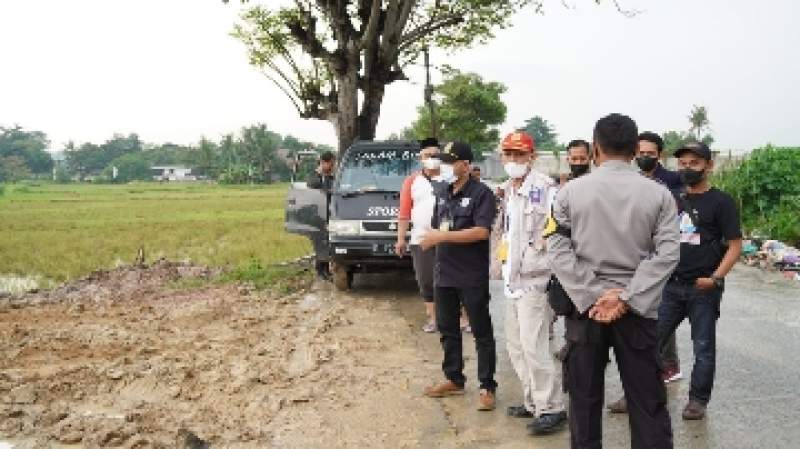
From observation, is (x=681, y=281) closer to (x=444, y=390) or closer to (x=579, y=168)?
(x=579, y=168)

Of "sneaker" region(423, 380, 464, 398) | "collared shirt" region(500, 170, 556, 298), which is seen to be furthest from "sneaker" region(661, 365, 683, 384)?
"collared shirt" region(500, 170, 556, 298)

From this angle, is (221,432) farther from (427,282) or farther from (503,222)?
(427,282)

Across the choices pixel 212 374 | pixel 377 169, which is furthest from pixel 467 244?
pixel 377 169

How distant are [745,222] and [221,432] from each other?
38.4ft

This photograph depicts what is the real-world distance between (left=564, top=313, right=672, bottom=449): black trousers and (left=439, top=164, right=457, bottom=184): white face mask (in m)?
1.80

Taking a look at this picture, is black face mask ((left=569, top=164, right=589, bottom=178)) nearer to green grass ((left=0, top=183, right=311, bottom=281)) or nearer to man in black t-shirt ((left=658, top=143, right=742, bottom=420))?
man in black t-shirt ((left=658, top=143, right=742, bottom=420))

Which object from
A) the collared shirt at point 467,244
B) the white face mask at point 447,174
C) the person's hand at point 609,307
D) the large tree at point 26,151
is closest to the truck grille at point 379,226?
the white face mask at point 447,174

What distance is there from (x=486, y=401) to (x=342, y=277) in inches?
197

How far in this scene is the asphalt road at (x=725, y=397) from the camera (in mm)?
4285

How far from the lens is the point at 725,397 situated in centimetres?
502

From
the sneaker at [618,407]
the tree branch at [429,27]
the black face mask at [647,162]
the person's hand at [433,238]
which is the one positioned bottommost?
the sneaker at [618,407]

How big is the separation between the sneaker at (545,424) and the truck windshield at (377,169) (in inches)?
199

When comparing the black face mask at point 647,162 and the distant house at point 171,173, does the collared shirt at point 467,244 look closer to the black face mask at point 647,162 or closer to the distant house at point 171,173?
the black face mask at point 647,162

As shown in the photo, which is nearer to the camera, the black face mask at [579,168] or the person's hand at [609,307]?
the person's hand at [609,307]
